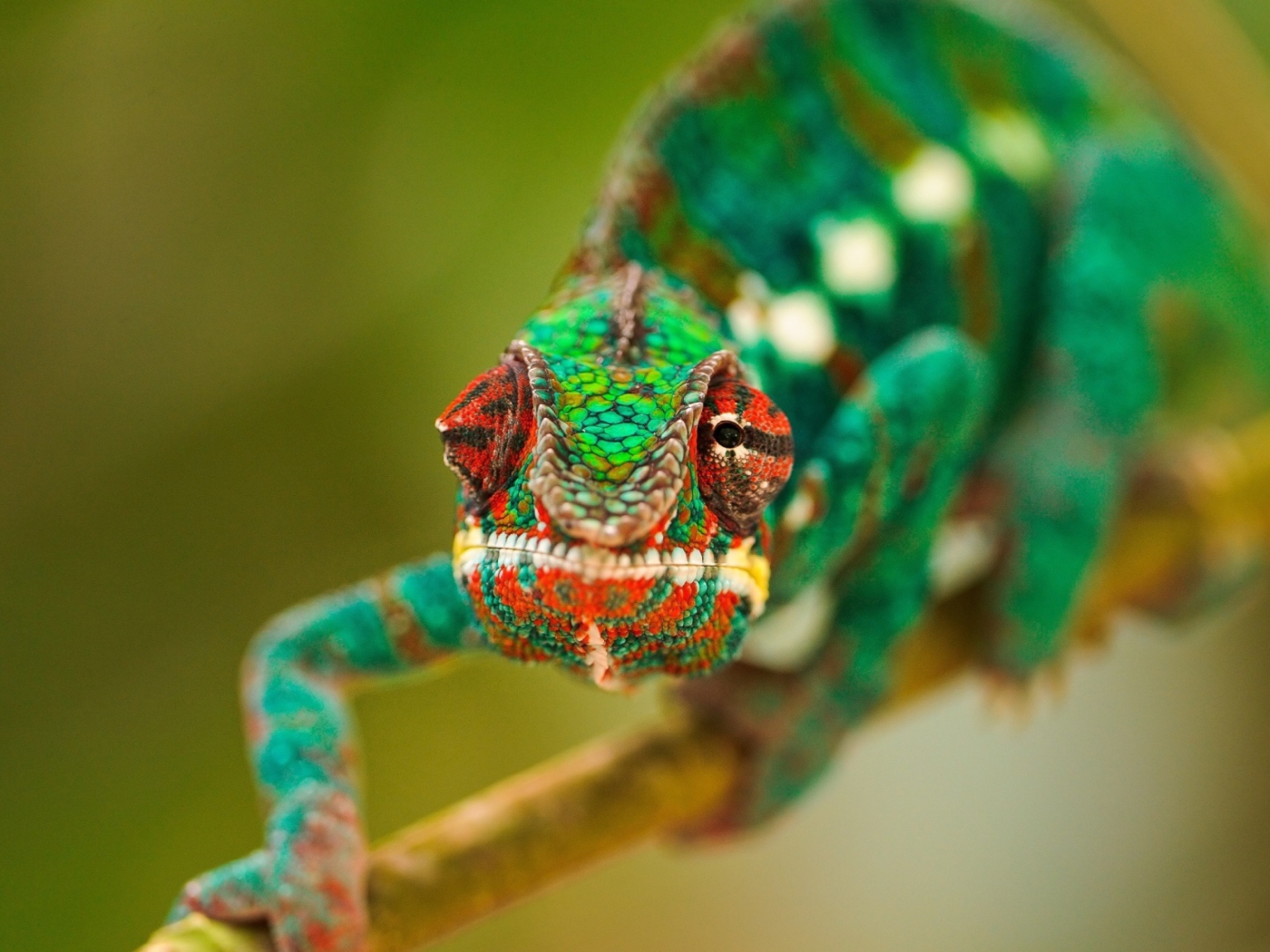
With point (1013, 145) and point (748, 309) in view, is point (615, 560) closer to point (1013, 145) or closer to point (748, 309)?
point (748, 309)

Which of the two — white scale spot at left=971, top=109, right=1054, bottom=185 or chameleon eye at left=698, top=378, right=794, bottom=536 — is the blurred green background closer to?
chameleon eye at left=698, top=378, right=794, bottom=536

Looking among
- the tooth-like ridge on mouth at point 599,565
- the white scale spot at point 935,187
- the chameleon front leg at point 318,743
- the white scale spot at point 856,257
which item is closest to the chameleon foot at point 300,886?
the chameleon front leg at point 318,743

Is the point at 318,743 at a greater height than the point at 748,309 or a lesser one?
lesser

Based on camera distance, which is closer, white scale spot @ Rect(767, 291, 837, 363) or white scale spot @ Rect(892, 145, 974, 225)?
white scale spot @ Rect(767, 291, 837, 363)

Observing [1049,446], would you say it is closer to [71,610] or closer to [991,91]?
[991,91]

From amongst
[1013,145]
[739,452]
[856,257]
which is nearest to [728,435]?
[739,452]

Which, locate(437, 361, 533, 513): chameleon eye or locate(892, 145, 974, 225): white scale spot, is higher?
locate(892, 145, 974, 225): white scale spot

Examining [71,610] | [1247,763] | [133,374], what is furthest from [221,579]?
[1247,763]

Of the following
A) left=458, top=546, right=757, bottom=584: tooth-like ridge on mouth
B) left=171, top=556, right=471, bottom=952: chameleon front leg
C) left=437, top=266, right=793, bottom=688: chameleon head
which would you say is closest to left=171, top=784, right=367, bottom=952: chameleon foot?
left=171, top=556, right=471, bottom=952: chameleon front leg
